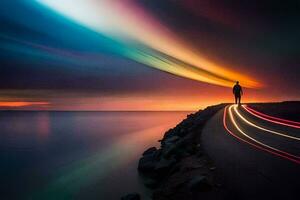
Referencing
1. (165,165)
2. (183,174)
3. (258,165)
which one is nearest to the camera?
(258,165)

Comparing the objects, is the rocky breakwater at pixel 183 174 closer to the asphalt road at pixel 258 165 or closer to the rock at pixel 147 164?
the rock at pixel 147 164

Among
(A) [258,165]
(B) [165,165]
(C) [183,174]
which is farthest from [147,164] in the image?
(A) [258,165]

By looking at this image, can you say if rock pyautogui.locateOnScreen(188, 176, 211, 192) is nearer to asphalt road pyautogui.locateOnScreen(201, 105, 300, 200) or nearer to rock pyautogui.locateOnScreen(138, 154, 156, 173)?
asphalt road pyautogui.locateOnScreen(201, 105, 300, 200)

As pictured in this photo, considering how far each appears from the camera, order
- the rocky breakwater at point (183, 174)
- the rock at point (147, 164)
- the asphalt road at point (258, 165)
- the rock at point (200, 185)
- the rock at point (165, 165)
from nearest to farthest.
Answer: the asphalt road at point (258, 165) → the rock at point (200, 185) → the rocky breakwater at point (183, 174) → the rock at point (165, 165) → the rock at point (147, 164)

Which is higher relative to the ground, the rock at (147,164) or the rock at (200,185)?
the rock at (200,185)

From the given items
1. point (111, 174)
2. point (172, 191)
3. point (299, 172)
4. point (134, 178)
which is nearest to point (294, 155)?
point (299, 172)

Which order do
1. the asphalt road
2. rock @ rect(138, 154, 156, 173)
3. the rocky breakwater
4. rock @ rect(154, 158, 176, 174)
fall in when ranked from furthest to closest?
1. rock @ rect(138, 154, 156, 173)
2. rock @ rect(154, 158, 176, 174)
3. the rocky breakwater
4. the asphalt road

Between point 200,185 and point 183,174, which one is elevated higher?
point 200,185

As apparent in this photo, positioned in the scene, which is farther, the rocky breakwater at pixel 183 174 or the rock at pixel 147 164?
the rock at pixel 147 164

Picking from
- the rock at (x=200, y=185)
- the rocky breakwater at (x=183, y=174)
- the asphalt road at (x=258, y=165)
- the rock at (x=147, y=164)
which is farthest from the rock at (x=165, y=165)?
the rock at (x=200, y=185)

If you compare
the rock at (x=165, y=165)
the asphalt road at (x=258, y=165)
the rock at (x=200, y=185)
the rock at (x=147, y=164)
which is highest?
the asphalt road at (x=258, y=165)

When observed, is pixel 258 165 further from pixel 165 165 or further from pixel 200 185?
pixel 165 165

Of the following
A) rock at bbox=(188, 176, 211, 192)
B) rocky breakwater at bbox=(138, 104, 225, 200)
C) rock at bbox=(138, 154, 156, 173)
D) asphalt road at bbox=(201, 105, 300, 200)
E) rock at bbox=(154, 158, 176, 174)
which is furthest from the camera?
rock at bbox=(138, 154, 156, 173)

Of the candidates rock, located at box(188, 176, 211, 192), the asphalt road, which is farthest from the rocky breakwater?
the asphalt road
